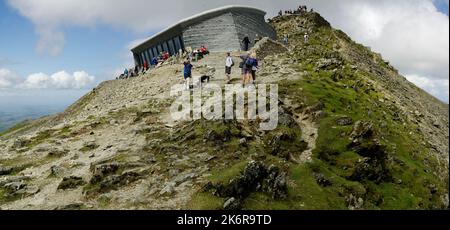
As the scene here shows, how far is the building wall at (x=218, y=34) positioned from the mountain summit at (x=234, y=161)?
67.3ft

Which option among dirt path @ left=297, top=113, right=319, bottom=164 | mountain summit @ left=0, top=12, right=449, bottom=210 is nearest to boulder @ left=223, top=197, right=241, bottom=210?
mountain summit @ left=0, top=12, right=449, bottom=210

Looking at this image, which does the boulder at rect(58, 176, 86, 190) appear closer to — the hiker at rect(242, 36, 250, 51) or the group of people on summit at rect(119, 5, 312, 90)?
the group of people on summit at rect(119, 5, 312, 90)

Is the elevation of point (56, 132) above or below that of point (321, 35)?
below

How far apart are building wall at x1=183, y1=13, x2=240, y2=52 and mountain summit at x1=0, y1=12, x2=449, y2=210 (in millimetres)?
20506

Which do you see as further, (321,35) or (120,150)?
(321,35)

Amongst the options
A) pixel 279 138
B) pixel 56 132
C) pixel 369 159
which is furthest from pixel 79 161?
pixel 369 159

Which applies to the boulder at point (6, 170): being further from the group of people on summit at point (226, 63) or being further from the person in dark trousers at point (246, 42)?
the person in dark trousers at point (246, 42)

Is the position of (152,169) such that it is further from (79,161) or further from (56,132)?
(56,132)

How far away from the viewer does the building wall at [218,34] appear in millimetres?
68250

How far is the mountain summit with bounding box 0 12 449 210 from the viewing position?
2341 cm

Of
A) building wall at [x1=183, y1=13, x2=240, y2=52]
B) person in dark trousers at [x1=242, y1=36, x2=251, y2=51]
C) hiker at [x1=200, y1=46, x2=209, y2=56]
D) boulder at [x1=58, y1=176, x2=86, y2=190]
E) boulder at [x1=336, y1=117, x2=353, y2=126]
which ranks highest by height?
building wall at [x1=183, y1=13, x2=240, y2=52]

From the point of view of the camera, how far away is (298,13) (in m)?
127

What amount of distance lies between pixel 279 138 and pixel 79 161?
44.6ft

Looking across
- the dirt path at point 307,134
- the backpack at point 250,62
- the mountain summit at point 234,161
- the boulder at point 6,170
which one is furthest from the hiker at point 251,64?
the boulder at point 6,170
